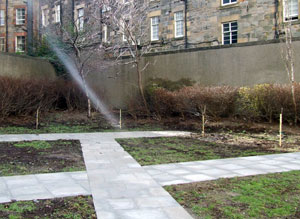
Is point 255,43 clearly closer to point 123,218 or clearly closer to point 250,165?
point 250,165

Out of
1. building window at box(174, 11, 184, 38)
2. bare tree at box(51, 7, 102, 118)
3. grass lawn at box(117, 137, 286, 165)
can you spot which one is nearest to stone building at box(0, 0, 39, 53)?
building window at box(174, 11, 184, 38)

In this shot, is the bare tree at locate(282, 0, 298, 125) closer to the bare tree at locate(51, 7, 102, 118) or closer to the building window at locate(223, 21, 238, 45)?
the building window at locate(223, 21, 238, 45)

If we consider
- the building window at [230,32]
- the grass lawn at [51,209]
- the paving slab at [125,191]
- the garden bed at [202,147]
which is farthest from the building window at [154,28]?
the grass lawn at [51,209]

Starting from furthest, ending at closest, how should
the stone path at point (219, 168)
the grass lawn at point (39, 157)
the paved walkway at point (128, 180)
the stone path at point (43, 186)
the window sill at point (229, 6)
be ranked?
the window sill at point (229, 6) < the grass lawn at point (39, 157) < the stone path at point (219, 168) < the stone path at point (43, 186) < the paved walkway at point (128, 180)

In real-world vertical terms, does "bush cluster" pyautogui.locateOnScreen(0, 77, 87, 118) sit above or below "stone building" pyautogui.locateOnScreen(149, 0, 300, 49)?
below

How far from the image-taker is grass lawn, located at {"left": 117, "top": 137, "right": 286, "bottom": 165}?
7258mm

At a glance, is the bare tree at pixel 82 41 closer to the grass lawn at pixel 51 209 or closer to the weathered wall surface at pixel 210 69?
the weathered wall surface at pixel 210 69

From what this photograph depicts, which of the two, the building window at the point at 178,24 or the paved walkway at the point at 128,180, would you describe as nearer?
the paved walkway at the point at 128,180

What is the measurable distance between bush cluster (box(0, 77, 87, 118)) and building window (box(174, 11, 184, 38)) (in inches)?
426

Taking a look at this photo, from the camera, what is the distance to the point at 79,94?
17500 mm

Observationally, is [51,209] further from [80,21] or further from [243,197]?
[80,21]

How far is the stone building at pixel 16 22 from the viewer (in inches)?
1353

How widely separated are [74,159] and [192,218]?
13.1 ft

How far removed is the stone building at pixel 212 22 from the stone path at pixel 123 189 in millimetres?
12431
